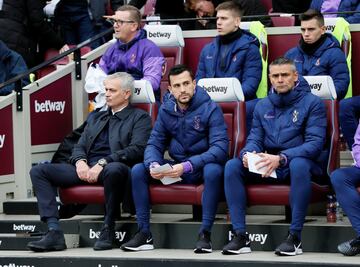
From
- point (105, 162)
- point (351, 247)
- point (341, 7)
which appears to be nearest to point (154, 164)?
point (105, 162)

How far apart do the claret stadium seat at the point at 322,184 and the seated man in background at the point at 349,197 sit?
339mm

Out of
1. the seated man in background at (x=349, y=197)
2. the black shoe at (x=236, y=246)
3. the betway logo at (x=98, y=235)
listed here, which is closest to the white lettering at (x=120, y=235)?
the betway logo at (x=98, y=235)

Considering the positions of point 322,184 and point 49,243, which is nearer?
point 322,184

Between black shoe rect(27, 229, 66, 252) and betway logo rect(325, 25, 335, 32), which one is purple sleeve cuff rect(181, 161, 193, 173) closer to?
black shoe rect(27, 229, 66, 252)

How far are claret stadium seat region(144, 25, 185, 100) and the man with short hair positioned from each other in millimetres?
2522

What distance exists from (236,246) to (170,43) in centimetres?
352

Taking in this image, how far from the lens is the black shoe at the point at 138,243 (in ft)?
33.2

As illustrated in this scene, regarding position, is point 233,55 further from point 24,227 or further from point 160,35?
point 24,227

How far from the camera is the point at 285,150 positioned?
985cm

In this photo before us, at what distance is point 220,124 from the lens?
1020cm

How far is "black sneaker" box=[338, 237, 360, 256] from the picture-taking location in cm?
940

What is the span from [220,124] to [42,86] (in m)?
2.88

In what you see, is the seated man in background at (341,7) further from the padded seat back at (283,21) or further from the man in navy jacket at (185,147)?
the man in navy jacket at (185,147)

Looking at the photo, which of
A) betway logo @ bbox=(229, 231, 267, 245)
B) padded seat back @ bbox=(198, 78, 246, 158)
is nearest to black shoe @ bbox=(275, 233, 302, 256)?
betway logo @ bbox=(229, 231, 267, 245)
